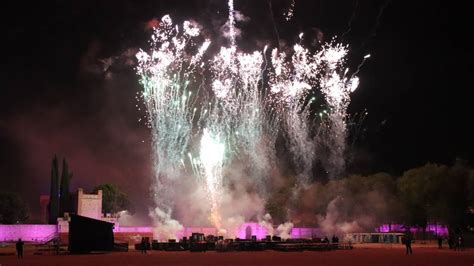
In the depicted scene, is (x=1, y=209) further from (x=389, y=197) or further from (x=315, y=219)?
(x=389, y=197)

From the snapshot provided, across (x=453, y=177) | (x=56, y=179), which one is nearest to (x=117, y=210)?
(x=56, y=179)

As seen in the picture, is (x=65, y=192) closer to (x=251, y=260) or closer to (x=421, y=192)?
(x=421, y=192)

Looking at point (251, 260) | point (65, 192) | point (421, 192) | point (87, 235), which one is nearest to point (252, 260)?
point (251, 260)

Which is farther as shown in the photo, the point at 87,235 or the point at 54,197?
the point at 54,197

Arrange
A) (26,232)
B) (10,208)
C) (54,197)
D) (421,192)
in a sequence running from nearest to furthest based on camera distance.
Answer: (421,192)
(26,232)
(54,197)
(10,208)

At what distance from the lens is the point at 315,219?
7300 centimetres

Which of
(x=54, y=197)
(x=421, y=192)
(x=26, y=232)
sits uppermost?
(x=54, y=197)

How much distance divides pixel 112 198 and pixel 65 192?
9.66 m

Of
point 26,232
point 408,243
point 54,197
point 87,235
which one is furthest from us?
point 54,197

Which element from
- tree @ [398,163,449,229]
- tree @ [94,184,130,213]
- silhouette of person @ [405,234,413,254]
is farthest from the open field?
tree @ [94,184,130,213]

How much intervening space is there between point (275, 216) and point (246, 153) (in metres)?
15.5

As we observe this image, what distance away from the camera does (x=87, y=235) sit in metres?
34.2

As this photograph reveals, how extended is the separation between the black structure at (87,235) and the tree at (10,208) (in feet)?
137

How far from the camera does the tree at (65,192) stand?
7206 cm
